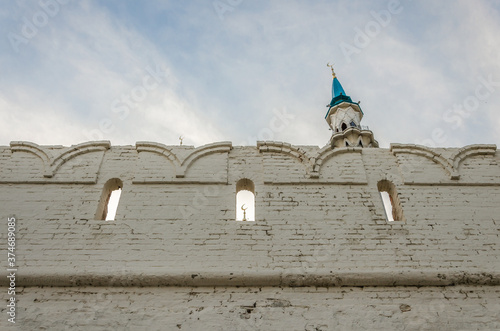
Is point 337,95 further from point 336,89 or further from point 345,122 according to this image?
point 345,122

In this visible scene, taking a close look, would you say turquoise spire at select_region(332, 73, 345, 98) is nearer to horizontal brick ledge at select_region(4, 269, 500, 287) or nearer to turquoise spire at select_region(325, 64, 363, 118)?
turquoise spire at select_region(325, 64, 363, 118)

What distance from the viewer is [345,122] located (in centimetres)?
2169

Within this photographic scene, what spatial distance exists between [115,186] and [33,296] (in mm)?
2178

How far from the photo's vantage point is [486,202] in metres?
6.38

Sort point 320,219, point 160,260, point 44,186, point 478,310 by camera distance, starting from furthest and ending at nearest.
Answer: point 44,186 → point 320,219 → point 160,260 → point 478,310

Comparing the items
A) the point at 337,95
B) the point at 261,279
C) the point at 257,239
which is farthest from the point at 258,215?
the point at 337,95

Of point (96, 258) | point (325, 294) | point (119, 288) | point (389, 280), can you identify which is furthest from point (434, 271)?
point (96, 258)

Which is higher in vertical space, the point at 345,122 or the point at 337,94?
the point at 337,94

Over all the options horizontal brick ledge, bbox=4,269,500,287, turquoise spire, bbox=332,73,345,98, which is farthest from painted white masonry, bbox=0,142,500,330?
turquoise spire, bbox=332,73,345,98

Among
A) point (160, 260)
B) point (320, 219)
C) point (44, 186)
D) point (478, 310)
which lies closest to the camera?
point (478, 310)

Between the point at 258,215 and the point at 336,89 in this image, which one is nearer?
the point at 258,215

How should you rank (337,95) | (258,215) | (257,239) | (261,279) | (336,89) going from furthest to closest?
(336,89)
(337,95)
(258,215)
(257,239)
(261,279)

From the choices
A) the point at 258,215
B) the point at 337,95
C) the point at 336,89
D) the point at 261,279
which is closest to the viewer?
the point at 261,279

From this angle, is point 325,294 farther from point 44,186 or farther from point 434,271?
point 44,186
